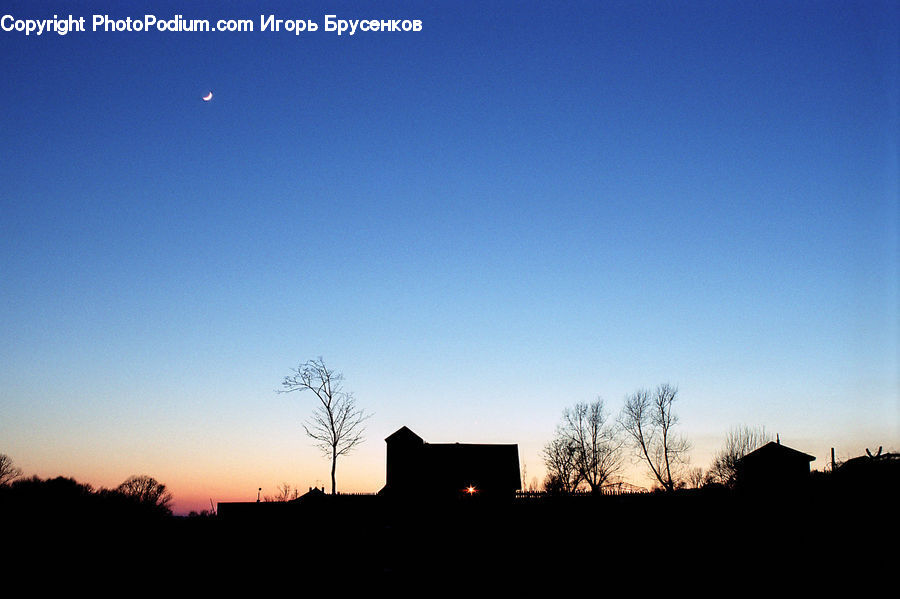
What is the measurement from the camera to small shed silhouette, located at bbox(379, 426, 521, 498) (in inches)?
2103

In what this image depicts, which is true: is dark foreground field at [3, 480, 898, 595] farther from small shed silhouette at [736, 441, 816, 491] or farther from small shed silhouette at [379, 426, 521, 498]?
small shed silhouette at [379, 426, 521, 498]

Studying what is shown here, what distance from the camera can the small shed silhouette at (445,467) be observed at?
53406 millimetres

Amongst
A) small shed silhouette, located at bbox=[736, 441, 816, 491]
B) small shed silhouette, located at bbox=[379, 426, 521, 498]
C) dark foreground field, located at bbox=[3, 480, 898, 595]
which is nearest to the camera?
dark foreground field, located at bbox=[3, 480, 898, 595]

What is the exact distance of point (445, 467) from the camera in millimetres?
54156

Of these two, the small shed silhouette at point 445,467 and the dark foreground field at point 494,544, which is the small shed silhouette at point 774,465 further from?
the dark foreground field at point 494,544

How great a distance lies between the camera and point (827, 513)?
17.1m

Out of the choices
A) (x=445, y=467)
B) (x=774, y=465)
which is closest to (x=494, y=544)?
(x=445, y=467)

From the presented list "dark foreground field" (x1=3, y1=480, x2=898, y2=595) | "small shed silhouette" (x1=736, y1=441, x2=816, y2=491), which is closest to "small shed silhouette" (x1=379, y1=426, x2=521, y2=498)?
"small shed silhouette" (x1=736, y1=441, x2=816, y2=491)

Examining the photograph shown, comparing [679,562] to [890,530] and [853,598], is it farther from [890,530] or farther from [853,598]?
[890,530]

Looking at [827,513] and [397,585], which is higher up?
[827,513]

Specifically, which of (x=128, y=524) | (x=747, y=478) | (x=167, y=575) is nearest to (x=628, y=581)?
(x=167, y=575)

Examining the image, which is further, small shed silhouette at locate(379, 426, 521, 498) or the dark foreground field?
small shed silhouette at locate(379, 426, 521, 498)

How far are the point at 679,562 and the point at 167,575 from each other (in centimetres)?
1720

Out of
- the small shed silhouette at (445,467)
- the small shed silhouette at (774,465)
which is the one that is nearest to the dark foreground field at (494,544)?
the small shed silhouette at (774,465)
